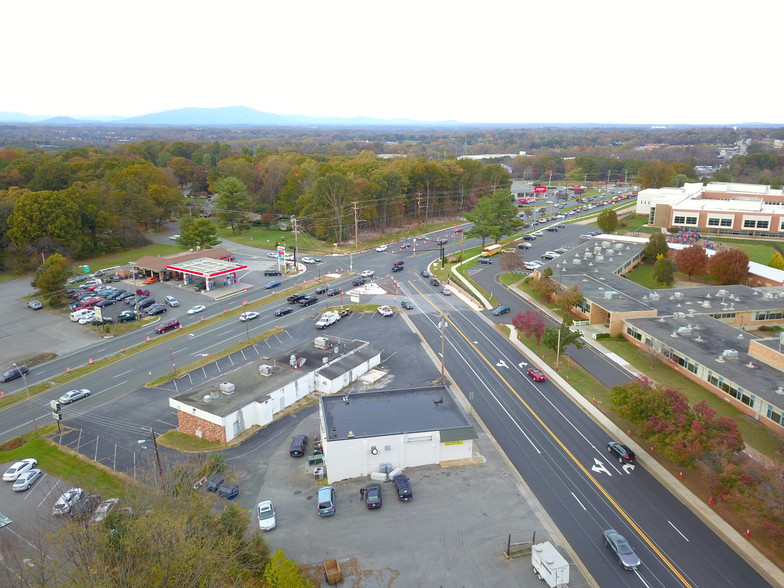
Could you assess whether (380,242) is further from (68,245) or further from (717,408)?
(717,408)

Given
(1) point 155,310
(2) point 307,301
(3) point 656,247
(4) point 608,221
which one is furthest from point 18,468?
(4) point 608,221

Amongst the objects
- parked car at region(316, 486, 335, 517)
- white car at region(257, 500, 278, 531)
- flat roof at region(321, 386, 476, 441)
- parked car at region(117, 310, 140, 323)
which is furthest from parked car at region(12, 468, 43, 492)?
parked car at region(117, 310, 140, 323)

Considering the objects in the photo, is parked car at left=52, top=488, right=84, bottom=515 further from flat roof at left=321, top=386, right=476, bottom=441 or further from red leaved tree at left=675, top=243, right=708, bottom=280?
red leaved tree at left=675, top=243, right=708, bottom=280

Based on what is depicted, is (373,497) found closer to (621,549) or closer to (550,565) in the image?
(550,565)

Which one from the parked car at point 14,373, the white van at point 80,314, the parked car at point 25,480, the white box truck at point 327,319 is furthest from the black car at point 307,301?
the parked car at point 25,480

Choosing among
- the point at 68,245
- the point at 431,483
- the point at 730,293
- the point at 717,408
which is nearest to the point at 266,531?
the point at 431,483

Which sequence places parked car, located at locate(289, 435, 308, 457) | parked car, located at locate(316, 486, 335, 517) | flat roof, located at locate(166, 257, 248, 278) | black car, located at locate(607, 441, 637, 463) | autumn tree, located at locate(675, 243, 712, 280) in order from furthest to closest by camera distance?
flat roof, located at locate(166, 257, 248, 278) < autumn tree, located at locate(675, 243, 712, 280) < parked car, located at locate(289, 435, 308, 457) < black car, located at locate(607, 441, 637, 463) < parked car, located at locate(316, 486, 335, 517)

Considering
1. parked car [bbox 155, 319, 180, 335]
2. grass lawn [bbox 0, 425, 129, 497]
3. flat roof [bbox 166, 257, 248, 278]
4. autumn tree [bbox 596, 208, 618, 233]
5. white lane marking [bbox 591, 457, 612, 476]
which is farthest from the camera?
autumn tree [bbox 596, 208, 618, 233]
